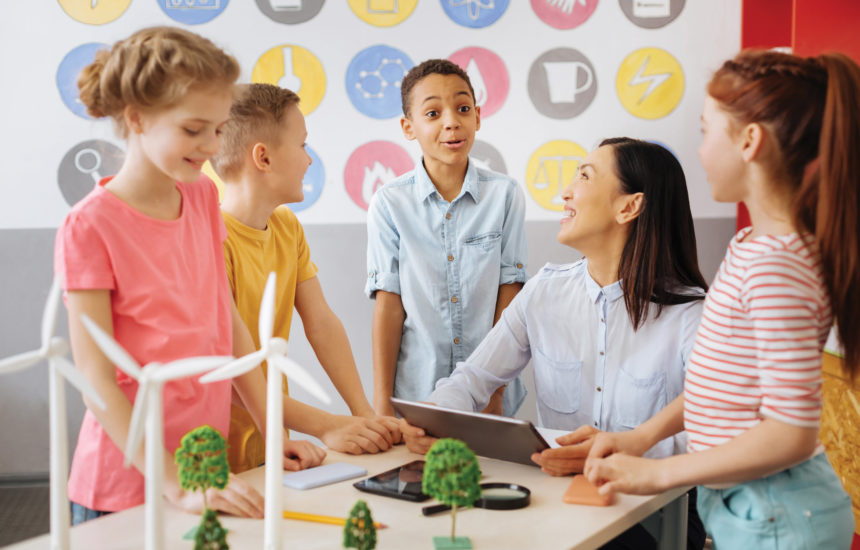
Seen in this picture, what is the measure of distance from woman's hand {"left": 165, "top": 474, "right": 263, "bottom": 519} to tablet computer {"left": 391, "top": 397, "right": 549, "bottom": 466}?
1.14 ft

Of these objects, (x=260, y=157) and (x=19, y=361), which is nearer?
(x=19, y=361)

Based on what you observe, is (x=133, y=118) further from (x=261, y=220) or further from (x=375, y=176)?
(x=375, y=176)

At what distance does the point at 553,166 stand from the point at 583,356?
1.49 m

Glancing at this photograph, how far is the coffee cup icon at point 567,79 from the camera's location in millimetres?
3057

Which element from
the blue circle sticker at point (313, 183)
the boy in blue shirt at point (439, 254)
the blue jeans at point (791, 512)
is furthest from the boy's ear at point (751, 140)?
the blue circle sticker at point (313, 183)

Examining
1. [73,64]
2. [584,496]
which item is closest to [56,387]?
[584,496]

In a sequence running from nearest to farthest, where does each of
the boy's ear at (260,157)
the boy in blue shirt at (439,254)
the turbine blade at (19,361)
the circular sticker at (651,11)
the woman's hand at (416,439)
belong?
the turbine blade at (19,361), the woman's hand at (416,439), the boy's ear at (260,157), the boy in blue shirt at (439,254), the circular sticker at (651,11)

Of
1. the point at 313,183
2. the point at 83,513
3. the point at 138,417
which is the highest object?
the point at 313,183

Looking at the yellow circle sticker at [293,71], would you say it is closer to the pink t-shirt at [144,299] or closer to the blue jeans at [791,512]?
the pink t-shirt at [144,299]

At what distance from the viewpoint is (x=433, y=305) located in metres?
2.24

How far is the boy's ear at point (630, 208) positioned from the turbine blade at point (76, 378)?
119 centimetres

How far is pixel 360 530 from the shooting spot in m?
0.92

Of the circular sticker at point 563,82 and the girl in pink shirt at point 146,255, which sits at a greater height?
the circular sticker at point 563,82

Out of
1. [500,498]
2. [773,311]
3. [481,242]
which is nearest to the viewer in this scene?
[773,311]
